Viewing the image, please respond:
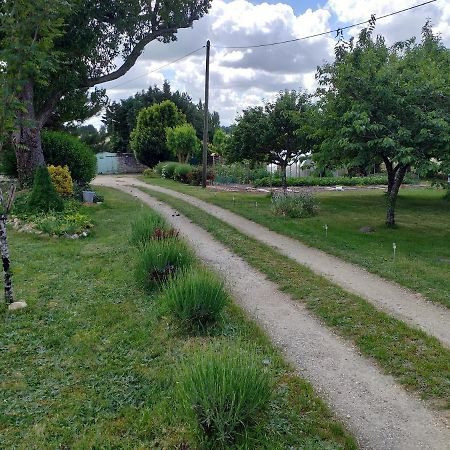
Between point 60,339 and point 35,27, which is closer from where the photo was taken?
point 60,339

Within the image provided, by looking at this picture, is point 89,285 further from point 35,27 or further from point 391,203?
point 391,203

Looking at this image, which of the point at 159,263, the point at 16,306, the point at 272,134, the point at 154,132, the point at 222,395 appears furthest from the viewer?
the point at 154,132

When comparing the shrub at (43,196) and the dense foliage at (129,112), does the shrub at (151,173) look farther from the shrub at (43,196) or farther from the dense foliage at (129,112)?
the shrub at (43,196)

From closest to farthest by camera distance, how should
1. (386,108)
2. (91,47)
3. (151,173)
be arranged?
(386,108) → (91,47) → (151,173)

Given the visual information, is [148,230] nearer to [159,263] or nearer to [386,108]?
[159,263]

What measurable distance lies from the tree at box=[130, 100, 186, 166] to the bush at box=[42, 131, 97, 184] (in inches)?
657

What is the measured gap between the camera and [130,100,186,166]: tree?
115ft

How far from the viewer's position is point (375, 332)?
4801 millimetres

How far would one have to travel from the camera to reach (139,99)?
4425 cm

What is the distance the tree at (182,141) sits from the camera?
31730 mm

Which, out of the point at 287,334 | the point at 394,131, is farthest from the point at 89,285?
the point at 394,131

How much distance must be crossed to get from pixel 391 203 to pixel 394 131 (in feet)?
8.87

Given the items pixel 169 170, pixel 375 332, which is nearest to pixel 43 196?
pixel 375 332

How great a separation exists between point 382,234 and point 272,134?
6.89 metres
